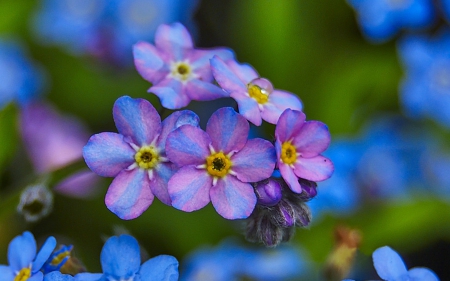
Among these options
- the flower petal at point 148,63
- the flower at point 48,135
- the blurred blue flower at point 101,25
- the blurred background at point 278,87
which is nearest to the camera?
the flower petal at point 148,63

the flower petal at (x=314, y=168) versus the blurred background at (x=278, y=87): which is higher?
the blurred background at (x=278, y=87)

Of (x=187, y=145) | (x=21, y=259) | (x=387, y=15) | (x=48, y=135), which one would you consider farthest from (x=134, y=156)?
(x=387, y=15)

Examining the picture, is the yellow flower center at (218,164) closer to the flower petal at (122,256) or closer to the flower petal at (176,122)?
the flower petal at (176,122)

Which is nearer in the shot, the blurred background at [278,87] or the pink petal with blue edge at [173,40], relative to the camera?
the pink petal with blue edge at [173,40]

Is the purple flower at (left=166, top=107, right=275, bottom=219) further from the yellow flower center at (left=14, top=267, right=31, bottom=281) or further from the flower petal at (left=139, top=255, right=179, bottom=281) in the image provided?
the yellow flower center at (left=14, top=267, right=31, bottom=281)

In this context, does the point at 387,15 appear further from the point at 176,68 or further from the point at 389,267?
the point at 389,267

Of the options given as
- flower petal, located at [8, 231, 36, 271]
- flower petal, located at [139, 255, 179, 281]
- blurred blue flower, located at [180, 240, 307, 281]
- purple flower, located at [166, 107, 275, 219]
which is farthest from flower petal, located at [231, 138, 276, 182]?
blurred blue flower, located at [180, 240, 307, 281]

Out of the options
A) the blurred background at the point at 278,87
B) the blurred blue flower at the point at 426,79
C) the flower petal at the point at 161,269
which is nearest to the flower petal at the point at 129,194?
the flower petal at the point at 161,269
